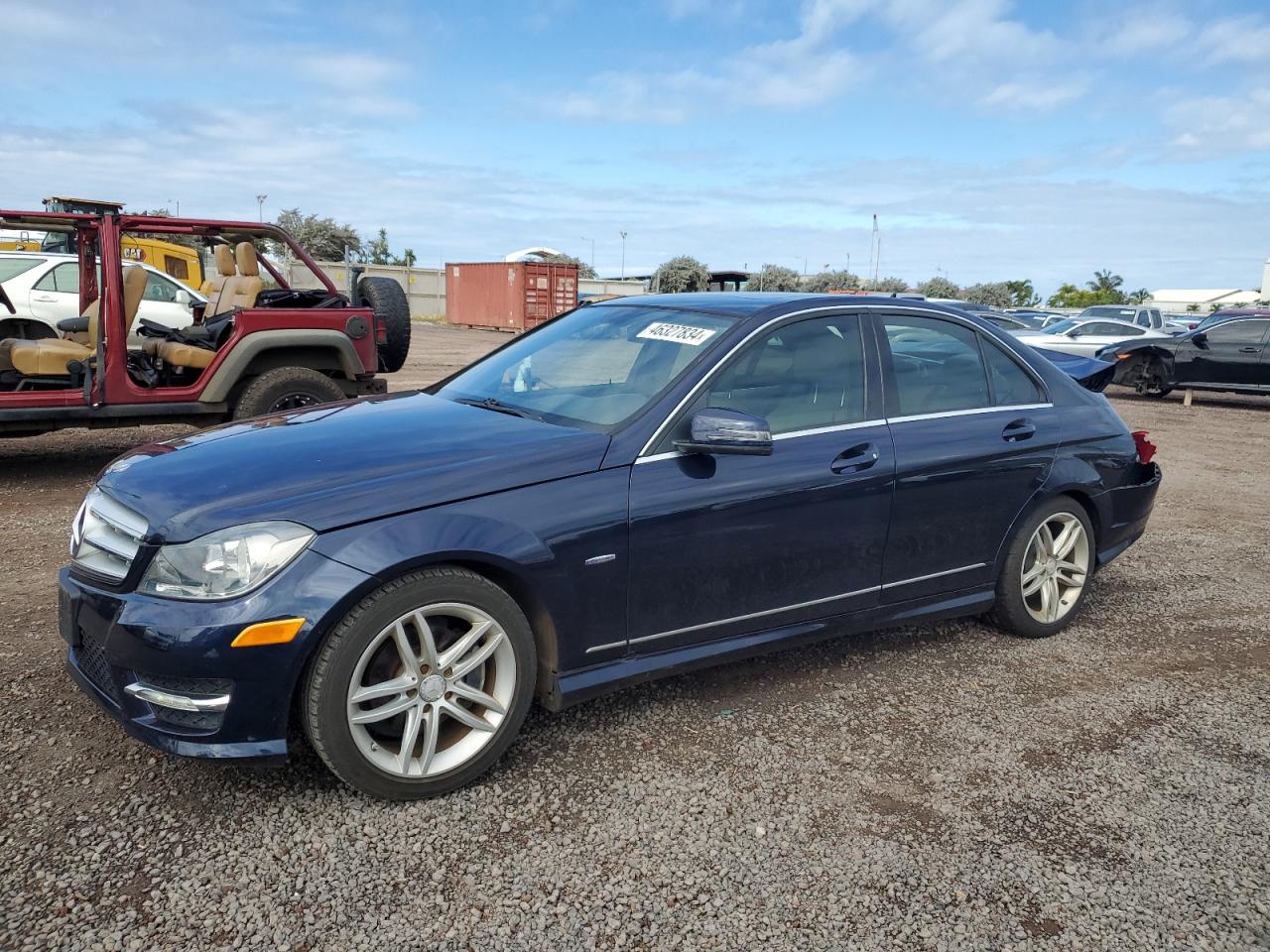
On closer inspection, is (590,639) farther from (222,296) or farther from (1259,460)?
(1259,460)

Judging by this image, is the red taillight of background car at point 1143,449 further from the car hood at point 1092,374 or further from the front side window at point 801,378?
the front side window at point 801,378

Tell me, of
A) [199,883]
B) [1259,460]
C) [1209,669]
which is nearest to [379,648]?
[199,883]

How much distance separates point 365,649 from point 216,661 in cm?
39

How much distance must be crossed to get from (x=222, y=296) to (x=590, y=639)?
6227 millimetres

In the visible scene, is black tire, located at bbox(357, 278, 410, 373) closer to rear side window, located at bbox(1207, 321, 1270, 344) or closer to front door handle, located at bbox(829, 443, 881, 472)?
front door handle, located at bbox(829, 443, 881, 472)

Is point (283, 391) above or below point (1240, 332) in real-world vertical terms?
below

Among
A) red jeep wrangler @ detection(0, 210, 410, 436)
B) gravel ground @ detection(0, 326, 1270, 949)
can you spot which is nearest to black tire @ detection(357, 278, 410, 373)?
red jeep wrangler @ detection(0, 210, 410, 436)

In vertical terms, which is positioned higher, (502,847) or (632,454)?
(632,454)

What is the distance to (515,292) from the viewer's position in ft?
109

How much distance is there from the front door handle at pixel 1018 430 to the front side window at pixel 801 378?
2.69ft

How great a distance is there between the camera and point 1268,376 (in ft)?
51.5

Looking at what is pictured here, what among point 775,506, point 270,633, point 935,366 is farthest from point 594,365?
point 270,633

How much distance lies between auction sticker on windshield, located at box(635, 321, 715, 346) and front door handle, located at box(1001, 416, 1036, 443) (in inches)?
59.4

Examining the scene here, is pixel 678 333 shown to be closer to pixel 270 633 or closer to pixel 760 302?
pixel 760 302
